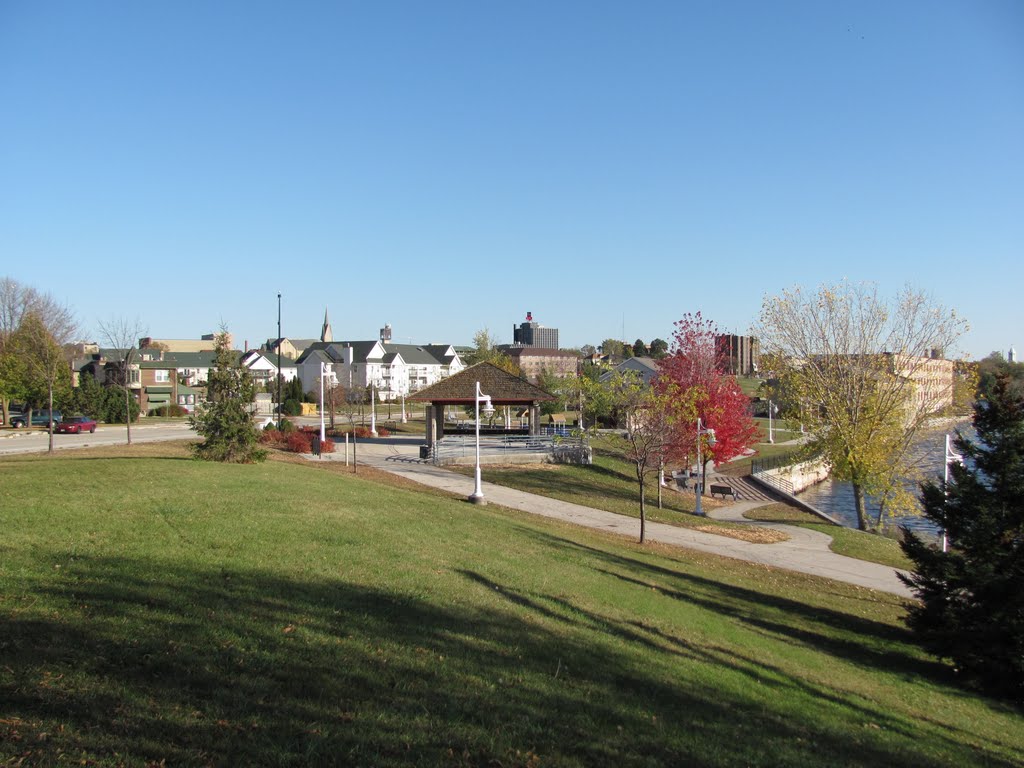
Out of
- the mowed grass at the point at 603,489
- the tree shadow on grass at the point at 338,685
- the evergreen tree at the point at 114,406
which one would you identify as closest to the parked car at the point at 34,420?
the evergreen tree at the point at 114,406

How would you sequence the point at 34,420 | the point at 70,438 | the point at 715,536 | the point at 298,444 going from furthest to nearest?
the point at 34,420 < the point at 70,438 < the point at 298,444 < the point at 715,536

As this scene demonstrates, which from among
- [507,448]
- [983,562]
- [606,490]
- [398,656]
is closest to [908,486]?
[606,490]

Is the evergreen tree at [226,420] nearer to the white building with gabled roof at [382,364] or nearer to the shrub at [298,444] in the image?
the shrub at [298,444]

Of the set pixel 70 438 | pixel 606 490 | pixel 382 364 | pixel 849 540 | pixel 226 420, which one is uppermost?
pixel 382 364

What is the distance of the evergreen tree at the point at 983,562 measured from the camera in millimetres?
11242

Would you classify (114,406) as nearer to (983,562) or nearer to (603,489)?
(603,489)

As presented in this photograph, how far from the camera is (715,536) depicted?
23.9 metres

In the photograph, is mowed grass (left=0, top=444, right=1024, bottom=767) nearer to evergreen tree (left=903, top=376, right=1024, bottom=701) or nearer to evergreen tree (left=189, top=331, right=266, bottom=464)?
evergreen tree (left=903, top=376, right=1024, bottom=701)

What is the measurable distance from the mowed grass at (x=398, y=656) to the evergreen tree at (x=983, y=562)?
0.70m

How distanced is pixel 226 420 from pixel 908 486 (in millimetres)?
30207

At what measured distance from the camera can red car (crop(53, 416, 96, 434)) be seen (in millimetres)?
43000

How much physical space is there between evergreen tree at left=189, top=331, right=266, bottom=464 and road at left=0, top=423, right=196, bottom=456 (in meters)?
6.11

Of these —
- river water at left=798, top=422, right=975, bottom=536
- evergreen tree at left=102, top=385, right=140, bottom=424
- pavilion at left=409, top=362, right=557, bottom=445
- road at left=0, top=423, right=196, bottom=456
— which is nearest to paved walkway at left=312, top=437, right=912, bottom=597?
pavilion at left=409, top=362, right=557, bottom=445

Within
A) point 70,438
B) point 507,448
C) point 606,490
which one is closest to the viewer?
point 606,490
